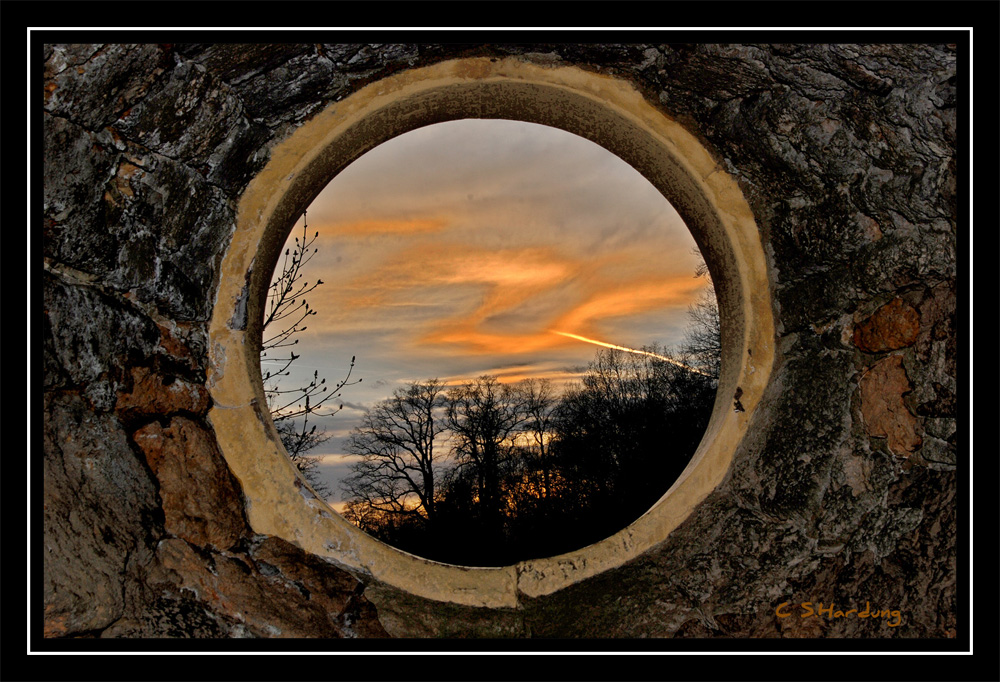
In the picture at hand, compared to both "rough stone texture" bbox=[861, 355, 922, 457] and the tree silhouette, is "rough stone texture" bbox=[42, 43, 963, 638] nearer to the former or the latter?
"rough stone texture" bbox=[861, 355, 922, 457]

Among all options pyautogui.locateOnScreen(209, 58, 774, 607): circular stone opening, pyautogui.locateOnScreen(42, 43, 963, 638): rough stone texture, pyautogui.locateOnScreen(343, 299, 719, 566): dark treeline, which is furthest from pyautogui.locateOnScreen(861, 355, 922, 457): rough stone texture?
pyautogui.locateOnScreen(343, 299, 719, 566): dark treeline

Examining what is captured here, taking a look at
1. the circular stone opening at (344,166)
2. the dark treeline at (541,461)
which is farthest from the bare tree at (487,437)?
the circular stone opening at (344,166)

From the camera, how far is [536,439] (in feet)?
53.4

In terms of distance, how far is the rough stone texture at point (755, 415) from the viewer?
4.86 feet

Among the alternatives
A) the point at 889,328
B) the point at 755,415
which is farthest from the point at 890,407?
the point at 755,415

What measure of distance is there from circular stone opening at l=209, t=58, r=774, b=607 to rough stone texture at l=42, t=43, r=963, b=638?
0.04 metres

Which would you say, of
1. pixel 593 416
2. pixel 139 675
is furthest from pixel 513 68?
pixel 593 416

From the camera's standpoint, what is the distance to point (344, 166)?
6.14 ft

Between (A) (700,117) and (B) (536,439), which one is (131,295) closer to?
(A) (700,117)

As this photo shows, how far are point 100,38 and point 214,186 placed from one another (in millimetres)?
418

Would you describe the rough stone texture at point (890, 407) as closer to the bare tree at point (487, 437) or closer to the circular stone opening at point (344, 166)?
the circular stone opening at point (344, 166)

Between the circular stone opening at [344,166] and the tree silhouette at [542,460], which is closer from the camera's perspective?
the circular stone opening at [344,166]

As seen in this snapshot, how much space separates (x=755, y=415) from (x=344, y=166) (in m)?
1.50

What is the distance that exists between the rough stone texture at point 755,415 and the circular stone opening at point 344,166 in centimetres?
4
